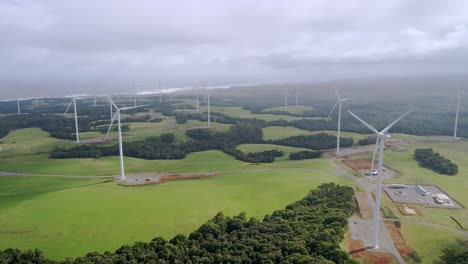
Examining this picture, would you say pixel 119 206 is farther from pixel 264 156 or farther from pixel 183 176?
pixel 264 156

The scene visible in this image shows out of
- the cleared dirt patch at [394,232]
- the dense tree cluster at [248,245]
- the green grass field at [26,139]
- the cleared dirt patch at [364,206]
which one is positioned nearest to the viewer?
the dense tree cluster at [248,245]

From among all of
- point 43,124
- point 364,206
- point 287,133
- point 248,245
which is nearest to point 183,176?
point 364,206

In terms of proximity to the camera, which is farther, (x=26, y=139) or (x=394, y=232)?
(x=26, y=139)

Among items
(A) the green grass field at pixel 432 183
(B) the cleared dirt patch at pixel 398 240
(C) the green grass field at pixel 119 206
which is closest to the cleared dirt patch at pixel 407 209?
(A) the green grass field at pixel 432 183

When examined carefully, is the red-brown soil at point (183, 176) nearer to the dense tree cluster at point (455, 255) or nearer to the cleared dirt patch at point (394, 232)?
the cleared dirt patch at point (394, 232)

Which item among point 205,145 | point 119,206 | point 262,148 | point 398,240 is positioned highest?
point 205,145

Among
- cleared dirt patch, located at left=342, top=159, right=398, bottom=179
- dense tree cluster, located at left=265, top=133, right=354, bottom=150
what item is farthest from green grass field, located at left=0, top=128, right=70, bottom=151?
cleared dirt patch, located at left=342, top=159, right=398, bottom=179
